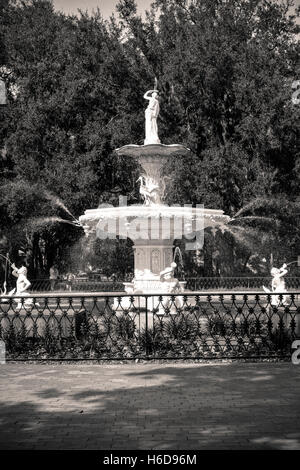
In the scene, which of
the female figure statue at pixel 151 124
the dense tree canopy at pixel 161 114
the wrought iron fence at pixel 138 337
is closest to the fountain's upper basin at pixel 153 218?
the female figure statue at pixel 151 124

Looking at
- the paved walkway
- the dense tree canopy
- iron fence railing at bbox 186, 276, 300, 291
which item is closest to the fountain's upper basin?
the paved walkway

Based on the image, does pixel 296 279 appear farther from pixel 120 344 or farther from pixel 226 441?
pixel 226 441

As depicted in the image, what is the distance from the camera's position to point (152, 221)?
15.8 m

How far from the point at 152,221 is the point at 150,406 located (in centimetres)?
913

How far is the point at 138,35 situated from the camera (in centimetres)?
3266

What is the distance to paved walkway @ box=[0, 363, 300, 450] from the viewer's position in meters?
5.63

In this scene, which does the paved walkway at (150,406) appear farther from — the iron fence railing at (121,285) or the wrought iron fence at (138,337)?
the iron fence railing at (121,285)

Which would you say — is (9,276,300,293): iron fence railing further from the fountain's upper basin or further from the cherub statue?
the fountain's upper basin

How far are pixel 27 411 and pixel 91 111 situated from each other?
2703 cm

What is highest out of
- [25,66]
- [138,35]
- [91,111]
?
[138,35]

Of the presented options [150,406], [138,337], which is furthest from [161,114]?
[150,406]

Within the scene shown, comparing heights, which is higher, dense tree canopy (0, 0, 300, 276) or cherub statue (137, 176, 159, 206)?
dense tree canopy (0, 0, 300, 276)

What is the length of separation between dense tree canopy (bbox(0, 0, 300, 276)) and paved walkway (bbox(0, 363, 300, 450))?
20194 millimetres
